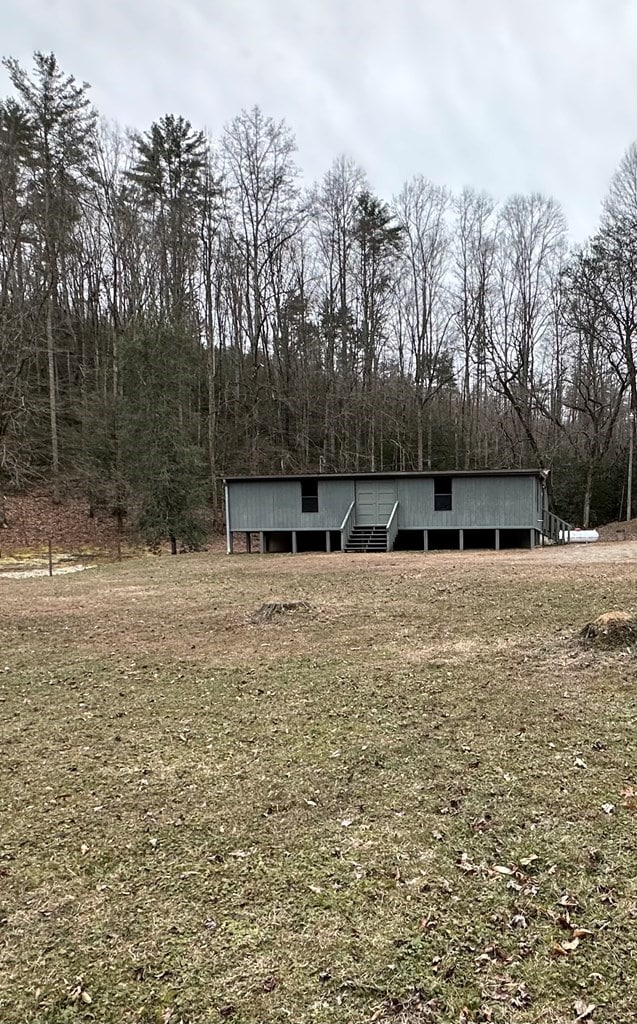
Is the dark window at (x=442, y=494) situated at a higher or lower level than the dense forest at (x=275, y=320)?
lower

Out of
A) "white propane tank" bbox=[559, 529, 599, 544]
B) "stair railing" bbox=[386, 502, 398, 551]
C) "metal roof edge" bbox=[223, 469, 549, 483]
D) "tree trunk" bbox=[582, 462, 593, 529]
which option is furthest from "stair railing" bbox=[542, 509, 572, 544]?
"stair railing" bbox=[386, 502, 398, 551]

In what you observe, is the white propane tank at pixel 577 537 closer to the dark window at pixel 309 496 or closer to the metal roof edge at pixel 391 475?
the metal roof edge at pixel 391 475

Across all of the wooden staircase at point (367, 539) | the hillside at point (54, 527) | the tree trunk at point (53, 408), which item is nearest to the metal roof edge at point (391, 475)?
the wooden staircase at point (367, 539)

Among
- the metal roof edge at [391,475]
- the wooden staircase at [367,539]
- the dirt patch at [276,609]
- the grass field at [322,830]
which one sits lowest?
the grass field at [322,830]

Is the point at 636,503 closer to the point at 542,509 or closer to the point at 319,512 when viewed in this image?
the point at 542,509

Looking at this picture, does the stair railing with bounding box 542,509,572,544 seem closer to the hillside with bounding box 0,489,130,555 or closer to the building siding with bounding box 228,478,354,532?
the building siding with bounding box 228,478,354,532

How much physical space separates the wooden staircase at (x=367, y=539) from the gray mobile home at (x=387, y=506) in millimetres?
33

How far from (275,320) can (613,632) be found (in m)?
27.3

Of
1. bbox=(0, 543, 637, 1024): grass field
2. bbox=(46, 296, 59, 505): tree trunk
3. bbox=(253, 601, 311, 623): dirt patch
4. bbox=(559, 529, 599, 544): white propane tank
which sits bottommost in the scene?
bbox=(0, 543, 637, 1024): grass field

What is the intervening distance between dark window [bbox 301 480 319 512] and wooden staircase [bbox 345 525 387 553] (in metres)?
1.61

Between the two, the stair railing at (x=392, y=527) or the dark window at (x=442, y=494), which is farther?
the dark window at (x=442, y=494)

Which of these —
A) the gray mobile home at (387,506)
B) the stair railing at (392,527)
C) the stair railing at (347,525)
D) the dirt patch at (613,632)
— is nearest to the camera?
the dirt patch at (613,632)

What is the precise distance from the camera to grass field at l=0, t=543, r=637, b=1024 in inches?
93.1

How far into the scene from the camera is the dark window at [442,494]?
2019cm
